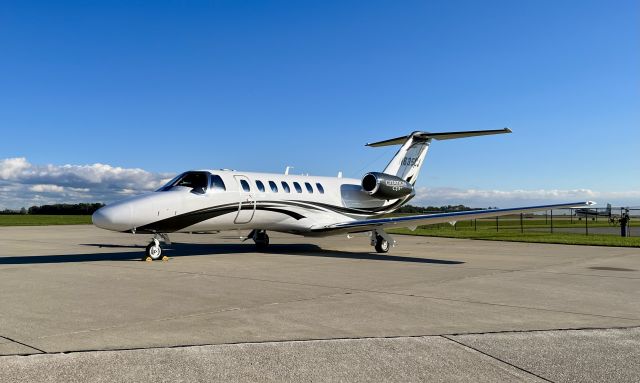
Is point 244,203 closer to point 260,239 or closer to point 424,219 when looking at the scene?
point 260,239

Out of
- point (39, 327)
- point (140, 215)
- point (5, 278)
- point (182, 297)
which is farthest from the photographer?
point (140, 215)

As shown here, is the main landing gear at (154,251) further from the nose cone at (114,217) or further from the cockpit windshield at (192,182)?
the cockpit windshield at (192,182)

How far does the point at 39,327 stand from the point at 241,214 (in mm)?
9979

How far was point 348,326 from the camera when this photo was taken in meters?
6.10

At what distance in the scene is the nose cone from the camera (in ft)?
42.2

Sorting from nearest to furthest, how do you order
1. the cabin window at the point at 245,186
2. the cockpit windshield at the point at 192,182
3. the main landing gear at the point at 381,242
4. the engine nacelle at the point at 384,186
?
the cockpit windshield at the point at 192,182 < the cabin window at the point at 245,186 < the main landing gear at the point at 381,242 < the engine nacelle at the point at 384,186

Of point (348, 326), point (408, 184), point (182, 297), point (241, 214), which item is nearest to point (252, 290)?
point (182, 297)

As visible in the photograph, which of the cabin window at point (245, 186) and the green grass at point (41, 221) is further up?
the cabin window at point (245, 186)

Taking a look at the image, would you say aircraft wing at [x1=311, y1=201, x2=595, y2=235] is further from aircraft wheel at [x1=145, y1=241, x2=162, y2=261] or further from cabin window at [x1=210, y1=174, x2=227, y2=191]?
aircraft wheel at [x1=145, y1=241, x2=162, y2=261]

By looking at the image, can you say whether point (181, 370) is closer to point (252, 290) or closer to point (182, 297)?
point (182, 297)

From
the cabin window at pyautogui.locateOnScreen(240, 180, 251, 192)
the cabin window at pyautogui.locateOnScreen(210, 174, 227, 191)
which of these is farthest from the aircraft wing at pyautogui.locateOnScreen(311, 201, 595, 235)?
the cabin window at pyautogui.locateOnScreen(210, 174, 227, 191)

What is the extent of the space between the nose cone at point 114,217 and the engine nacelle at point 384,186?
951cm

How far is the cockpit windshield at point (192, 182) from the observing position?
14.7 m

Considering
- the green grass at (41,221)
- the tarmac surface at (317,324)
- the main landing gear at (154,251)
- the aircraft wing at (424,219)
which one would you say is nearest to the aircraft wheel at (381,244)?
the aircraft wing at (424,219)
